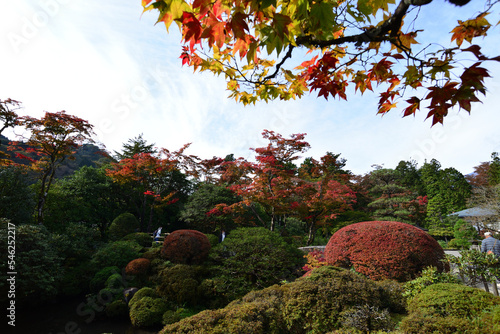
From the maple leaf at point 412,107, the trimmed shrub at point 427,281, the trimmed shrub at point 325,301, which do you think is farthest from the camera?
the trimmed shrub at point 427,281

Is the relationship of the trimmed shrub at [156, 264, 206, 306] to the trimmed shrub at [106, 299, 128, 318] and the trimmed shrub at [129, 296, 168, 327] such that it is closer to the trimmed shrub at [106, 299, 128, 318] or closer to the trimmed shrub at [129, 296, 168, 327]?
the trimmed shrub at [129, 296, 168, 327]

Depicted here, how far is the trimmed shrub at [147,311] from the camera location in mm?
5684

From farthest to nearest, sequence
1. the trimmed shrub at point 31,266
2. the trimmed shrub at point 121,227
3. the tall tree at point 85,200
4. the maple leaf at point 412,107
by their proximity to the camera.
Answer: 1. the trimmed shrub at point 121,227
2. the tall tree at point 85,200
3. the trimmed shrub at point 31,266
4. the maple leaf at point 412,107

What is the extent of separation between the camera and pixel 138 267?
7699 millimetres

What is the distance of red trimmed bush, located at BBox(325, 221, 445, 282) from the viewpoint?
5.30 meters

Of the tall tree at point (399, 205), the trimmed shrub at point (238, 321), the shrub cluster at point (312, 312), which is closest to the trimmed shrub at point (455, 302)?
the shrub cluster at point (312, 312)

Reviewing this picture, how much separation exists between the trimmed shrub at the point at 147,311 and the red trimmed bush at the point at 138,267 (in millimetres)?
1681

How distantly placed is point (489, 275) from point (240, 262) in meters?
5.54

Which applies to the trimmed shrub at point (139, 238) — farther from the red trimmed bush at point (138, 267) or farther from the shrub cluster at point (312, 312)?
the shrub cluster at point (312, 312)

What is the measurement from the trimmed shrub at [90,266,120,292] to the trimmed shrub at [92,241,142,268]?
38cm

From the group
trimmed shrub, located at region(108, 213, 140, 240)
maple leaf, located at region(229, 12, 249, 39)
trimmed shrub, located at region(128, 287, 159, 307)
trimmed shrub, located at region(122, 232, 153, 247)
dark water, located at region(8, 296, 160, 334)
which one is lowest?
dark water, located at region(8, 296, 160, 334)

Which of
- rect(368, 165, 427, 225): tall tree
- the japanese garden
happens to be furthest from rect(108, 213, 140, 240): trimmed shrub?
rect(368, 165, 427, 225): tall tree

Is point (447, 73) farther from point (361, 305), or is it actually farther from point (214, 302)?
point (214, 302)

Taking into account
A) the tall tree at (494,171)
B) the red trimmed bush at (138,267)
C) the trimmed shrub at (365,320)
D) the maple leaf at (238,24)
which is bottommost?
the red trimmed bush at (138,267)
